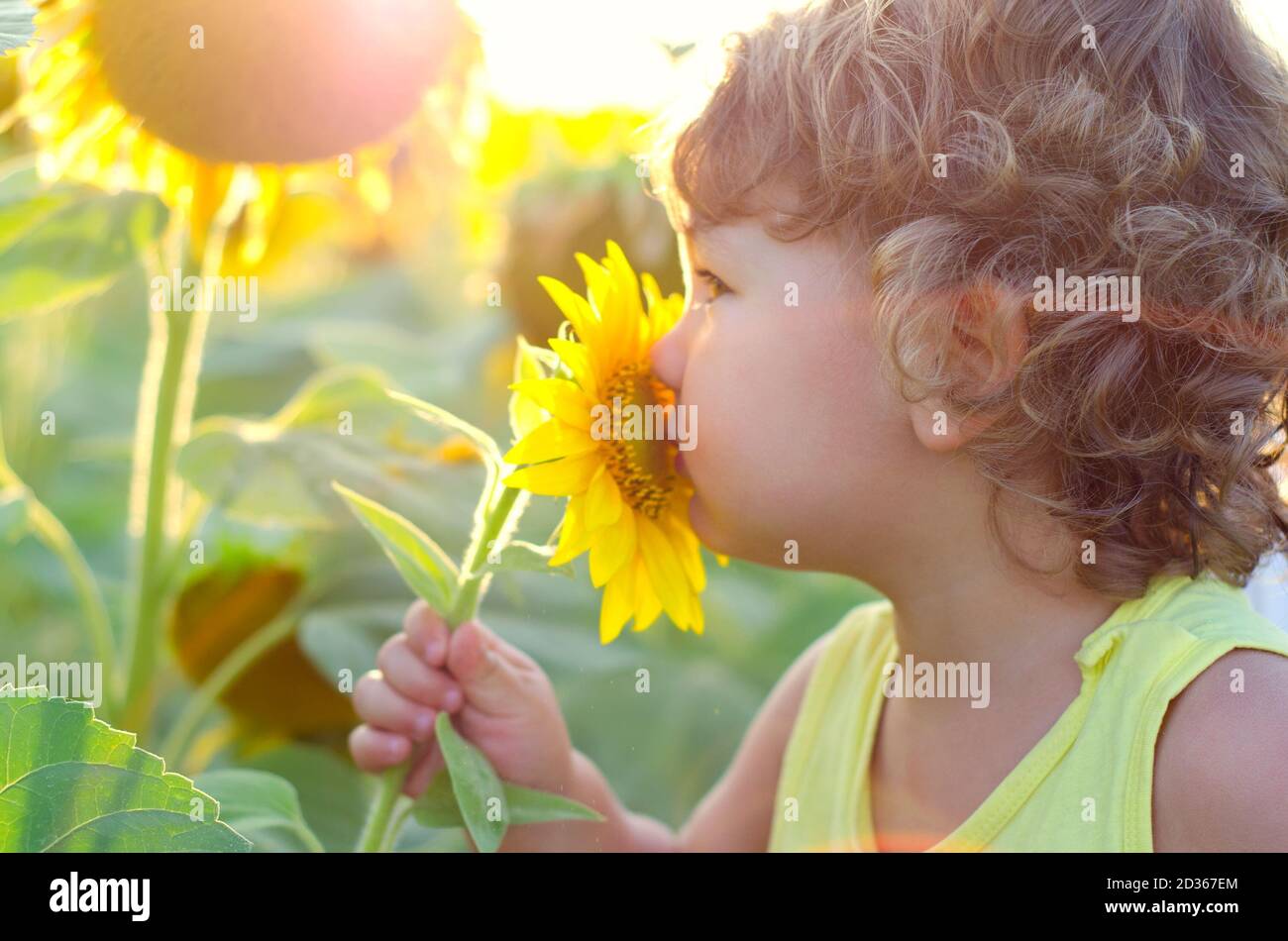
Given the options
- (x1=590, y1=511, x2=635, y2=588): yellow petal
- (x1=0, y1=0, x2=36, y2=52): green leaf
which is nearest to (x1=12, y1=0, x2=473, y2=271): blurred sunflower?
(x1=0, y1=0, x2=36, y2=52): green leaf

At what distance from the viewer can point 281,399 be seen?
1.52 metres

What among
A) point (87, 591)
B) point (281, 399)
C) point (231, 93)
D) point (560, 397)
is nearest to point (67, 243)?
point (231, 93)

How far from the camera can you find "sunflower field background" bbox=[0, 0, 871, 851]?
0.83m

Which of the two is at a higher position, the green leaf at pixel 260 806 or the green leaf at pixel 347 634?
the green leaf at pixel 347 634

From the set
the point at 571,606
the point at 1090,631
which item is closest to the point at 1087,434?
the point at 1090,631

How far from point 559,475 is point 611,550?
64 mm

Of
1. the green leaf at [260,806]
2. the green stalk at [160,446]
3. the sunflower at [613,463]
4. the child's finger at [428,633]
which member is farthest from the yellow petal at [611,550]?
the green stalk at [160,446]

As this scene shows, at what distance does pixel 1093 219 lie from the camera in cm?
76

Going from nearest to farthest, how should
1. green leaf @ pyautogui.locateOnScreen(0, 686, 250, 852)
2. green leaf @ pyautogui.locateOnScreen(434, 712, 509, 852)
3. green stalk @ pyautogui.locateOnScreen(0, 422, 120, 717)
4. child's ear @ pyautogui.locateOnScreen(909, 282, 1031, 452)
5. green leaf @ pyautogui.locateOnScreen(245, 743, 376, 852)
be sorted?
green leaf @ pyautogui.locateOnScreen(0, 686, 250, 852) < green leaf @ pyautogui.locateOnScreen(434, 712, 509, 852) < child's ear @ pyautogui.locateOnScreen(909, 282, 1031, 452) < green stalk @ pyautogui.locateOnScreen(0, 422, 120, 717) < green leaf @ pyautogui.locateOnScreen(245, 743, 376, 852)

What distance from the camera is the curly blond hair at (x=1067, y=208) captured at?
75cm

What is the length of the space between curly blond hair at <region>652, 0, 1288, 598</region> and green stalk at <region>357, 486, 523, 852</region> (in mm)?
239

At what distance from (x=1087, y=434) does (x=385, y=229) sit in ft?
3.20

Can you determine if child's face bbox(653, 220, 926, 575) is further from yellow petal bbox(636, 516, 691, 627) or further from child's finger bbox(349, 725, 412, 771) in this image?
child's finger bbox(349, 725, 412, 771)

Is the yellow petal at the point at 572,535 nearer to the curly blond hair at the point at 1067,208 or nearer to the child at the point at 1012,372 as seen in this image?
the child at the point at 1012,372
